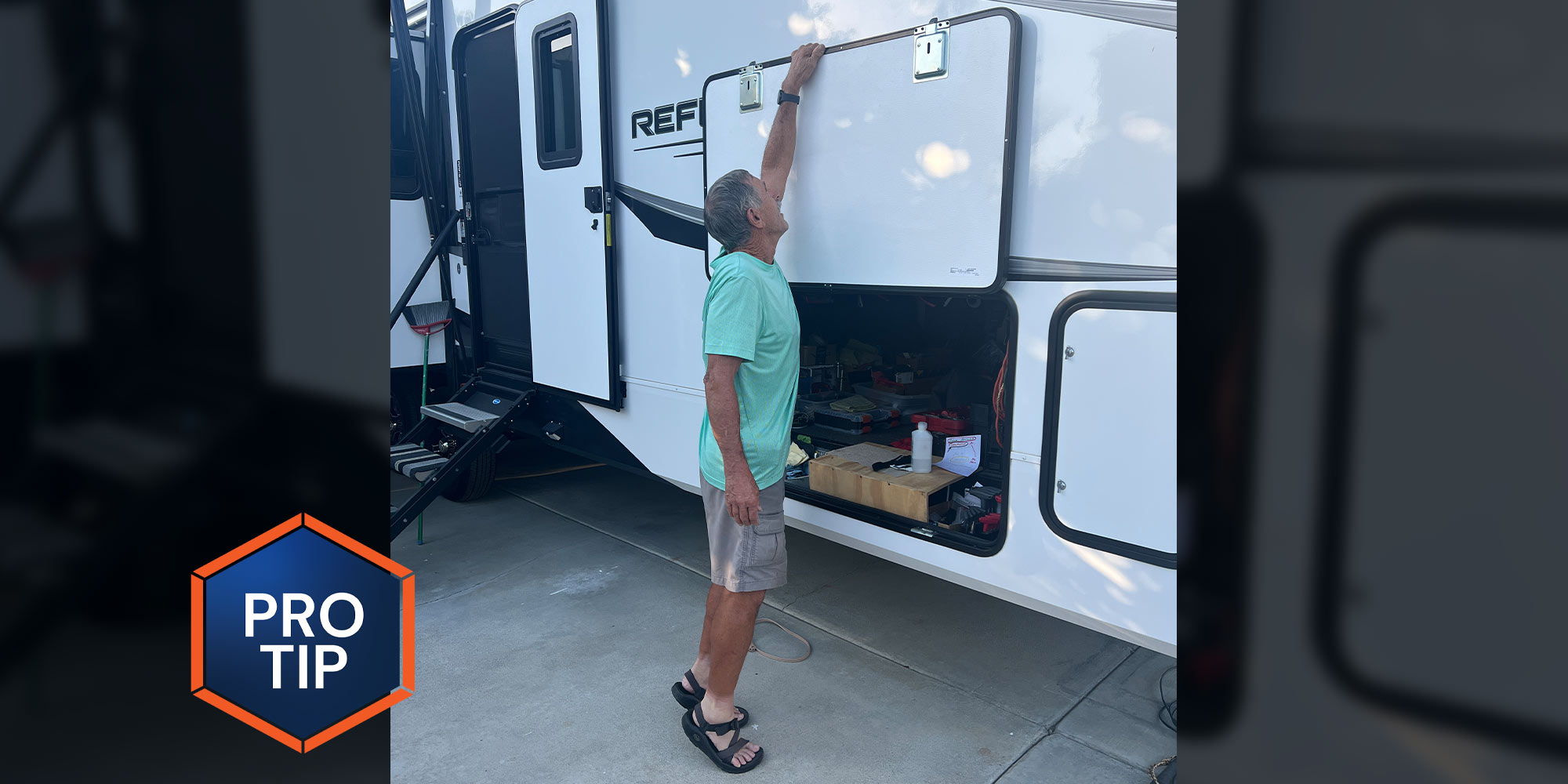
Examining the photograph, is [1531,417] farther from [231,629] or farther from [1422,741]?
[231,629]

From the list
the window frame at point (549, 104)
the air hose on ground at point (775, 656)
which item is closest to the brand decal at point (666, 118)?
the window frame at point (549, 104)

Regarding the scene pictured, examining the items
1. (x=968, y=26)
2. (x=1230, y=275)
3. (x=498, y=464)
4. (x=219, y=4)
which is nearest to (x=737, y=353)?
(x=968, y=26)

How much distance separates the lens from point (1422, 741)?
19.9 inches

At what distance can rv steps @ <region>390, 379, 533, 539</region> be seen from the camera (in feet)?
12.7

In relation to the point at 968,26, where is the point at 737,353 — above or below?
below

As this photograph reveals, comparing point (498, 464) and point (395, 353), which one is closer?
point (395, 353)

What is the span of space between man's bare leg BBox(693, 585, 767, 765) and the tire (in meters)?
2.87

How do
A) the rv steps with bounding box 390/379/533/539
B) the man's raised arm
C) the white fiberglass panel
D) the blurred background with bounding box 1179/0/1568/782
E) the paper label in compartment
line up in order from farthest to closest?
1. the rv steps with bounding box 390/379/533/539
2. the paper label in compartment
3. the man's raised arm
4. the white fiberglass panel
5. the blurred background with bounding box 1179/0/1568/782

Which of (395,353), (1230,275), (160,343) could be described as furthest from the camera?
(395,353)

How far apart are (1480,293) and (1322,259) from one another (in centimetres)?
7

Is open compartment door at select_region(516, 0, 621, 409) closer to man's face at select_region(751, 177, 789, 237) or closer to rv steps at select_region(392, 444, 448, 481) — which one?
rv steps at select_region(392, 444, 448, 481)

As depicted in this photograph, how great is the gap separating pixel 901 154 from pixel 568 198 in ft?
6.29

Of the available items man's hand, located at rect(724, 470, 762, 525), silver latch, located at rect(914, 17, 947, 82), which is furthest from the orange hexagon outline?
silver latch, located at rect(914, 17, 947, 82)

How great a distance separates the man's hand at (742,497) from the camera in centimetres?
232
